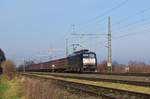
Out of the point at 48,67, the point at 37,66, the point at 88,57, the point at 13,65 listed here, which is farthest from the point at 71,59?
the point at 37,66

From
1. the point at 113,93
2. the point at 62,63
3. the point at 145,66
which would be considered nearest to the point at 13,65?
the point at 62,63

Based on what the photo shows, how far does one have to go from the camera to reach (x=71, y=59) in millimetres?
63719

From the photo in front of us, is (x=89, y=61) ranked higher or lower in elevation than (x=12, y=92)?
higher

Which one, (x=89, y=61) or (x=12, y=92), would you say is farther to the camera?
(x=89, y=61)

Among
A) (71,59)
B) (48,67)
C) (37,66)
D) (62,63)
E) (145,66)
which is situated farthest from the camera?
(37,66)

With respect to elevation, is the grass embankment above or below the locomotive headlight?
below

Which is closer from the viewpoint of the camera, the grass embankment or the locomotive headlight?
the grass embankment

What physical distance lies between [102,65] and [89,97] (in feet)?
180

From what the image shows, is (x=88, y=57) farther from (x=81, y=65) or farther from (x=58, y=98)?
(x=58, y=98)

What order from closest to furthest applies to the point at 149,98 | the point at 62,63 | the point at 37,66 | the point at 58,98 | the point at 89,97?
the point at 149,98, the point at 58,98, the point at 89,97, the point at 62,63, the point at 37,66

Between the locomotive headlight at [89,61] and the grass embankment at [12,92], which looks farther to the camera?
the locomotive headlight at [89,61]

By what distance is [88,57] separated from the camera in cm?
6025

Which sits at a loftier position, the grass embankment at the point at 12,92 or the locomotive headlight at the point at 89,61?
the locomotive headlight at the point at 89,61

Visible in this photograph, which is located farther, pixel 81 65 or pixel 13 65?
pixel 13 65
